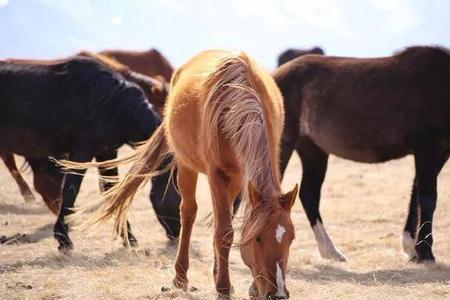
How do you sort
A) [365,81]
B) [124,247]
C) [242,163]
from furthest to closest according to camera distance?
[124,247] < [365,81] < [242,163]

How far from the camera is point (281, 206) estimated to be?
3.32 meters

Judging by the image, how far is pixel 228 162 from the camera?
3.90 metres

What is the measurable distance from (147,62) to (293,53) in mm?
4397

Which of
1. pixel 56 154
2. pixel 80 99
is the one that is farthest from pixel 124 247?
pixel 80 99

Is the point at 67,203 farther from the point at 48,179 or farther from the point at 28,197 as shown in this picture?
the point at 28,197

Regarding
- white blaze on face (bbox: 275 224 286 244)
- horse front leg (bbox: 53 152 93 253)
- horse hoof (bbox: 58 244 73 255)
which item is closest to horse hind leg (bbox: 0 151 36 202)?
horse front leg (bbox: 53 152 93 253)

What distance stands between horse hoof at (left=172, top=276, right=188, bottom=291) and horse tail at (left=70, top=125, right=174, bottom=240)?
86 cm

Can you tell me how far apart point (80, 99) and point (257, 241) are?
3.57 metres

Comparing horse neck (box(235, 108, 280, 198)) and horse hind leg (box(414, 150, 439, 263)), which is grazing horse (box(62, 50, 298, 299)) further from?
horse hind leg (box(414, 150, 439, 263))

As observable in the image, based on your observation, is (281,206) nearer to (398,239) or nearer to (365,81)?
(365,81)

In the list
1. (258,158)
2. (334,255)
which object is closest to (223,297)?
(258,158)

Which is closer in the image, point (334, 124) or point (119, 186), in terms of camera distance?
point (119, 186)

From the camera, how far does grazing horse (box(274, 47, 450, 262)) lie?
5637 mm

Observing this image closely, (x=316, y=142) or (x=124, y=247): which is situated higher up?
(x=316, y=142)
